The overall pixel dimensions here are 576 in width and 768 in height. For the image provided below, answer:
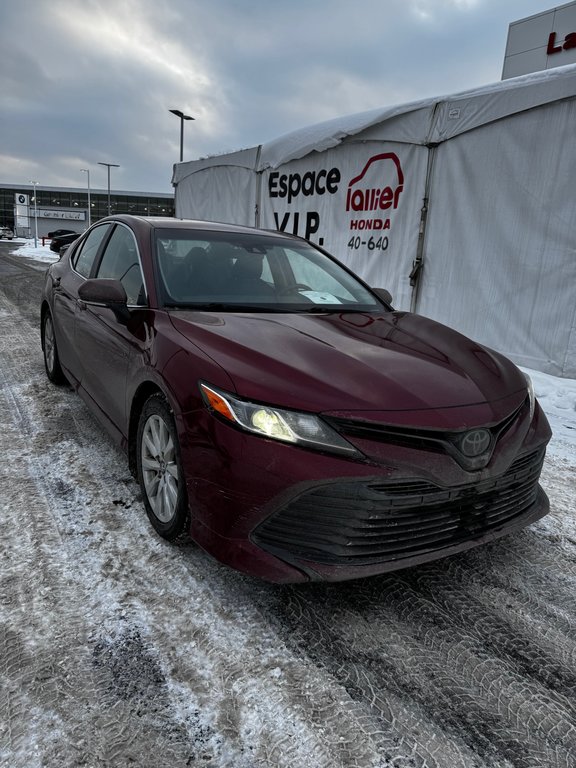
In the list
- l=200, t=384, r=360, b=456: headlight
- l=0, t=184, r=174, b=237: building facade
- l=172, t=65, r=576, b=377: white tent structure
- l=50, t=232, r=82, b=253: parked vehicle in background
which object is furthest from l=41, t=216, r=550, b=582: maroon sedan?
l=0, t=184, r=174, b=237: building facade

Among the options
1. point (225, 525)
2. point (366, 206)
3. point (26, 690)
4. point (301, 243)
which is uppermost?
point (366, 206)

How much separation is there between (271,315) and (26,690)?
1.86m

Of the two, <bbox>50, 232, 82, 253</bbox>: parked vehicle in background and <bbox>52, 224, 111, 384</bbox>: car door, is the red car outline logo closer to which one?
<bbox>52, 224, 111, 384</bbox>: car door

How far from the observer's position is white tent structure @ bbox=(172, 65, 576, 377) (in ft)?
19.4

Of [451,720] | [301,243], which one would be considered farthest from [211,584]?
[301,243]

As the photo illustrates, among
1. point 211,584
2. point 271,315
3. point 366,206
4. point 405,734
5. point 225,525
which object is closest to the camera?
point 405,734

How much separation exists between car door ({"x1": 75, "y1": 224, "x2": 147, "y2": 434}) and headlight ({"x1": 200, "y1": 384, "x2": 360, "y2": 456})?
3.33ft

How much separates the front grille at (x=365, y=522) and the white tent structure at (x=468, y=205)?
466cm

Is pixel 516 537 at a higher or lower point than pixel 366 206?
lower

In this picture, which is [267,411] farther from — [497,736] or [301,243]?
[301,243]

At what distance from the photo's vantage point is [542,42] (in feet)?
49.0

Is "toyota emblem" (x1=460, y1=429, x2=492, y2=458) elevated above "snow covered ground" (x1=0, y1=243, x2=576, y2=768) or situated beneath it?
elevated above

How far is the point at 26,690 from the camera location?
1.70 meters

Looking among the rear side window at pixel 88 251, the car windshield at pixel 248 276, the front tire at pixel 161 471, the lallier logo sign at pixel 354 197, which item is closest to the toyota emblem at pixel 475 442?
the front tire at pixel 161 471
